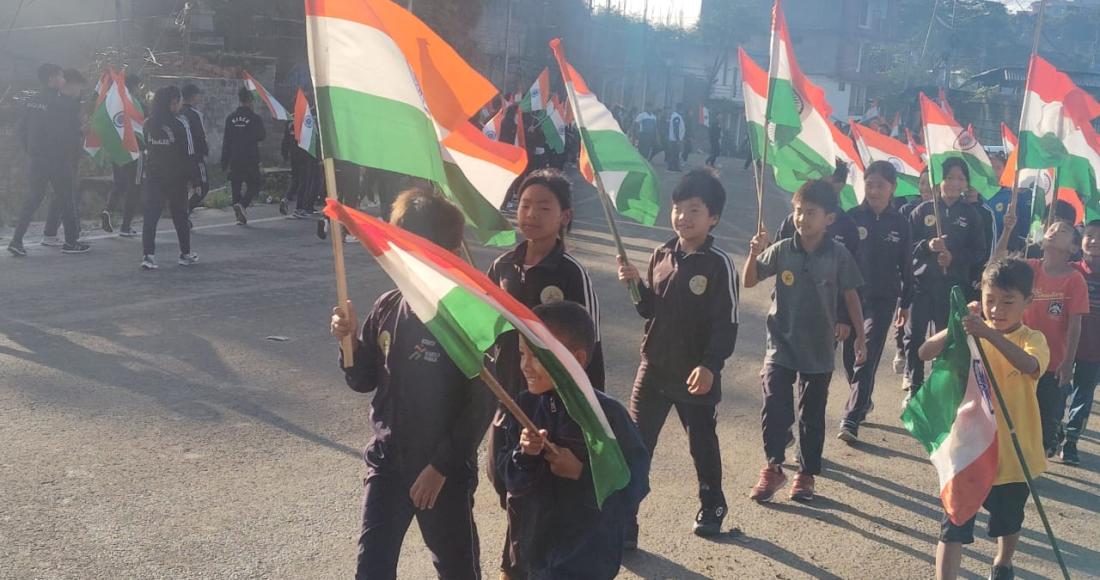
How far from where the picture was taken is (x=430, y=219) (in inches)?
139

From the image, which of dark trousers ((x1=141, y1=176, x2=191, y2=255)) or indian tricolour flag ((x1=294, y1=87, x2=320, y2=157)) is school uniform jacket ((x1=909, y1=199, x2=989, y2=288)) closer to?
dark trousers ((x1=141, y1=176, x2=191, y2=255))

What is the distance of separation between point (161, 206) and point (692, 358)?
25.6 ft

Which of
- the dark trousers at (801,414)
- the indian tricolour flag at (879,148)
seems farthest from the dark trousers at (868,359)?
the indian tricolour flag at (879,148)

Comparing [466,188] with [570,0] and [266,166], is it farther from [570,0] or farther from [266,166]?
[570,0]

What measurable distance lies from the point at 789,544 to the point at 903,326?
336cm

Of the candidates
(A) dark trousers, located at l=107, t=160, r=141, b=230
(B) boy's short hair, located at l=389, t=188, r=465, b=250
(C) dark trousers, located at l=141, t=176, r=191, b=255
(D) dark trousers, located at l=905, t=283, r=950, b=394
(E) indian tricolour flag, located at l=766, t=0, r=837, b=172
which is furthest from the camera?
(A) dark trousers, located at l=107, t=160, r=141, b=230

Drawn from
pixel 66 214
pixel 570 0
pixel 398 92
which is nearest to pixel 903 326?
pixel 398 92

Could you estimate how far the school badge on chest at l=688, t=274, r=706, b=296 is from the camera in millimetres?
4914

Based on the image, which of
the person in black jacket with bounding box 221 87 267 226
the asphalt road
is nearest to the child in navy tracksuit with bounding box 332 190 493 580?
the asphalt road

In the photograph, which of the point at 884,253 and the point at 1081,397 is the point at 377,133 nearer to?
the point at 884,253

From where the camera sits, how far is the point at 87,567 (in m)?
4.36

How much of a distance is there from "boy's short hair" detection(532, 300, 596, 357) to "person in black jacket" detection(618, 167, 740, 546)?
1488 mm

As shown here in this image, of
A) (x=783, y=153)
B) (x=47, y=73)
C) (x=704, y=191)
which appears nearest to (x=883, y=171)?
(x=783, y=153)

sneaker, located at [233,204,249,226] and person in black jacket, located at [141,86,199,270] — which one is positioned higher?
person in black jacket, located at [141,86,199,270]
